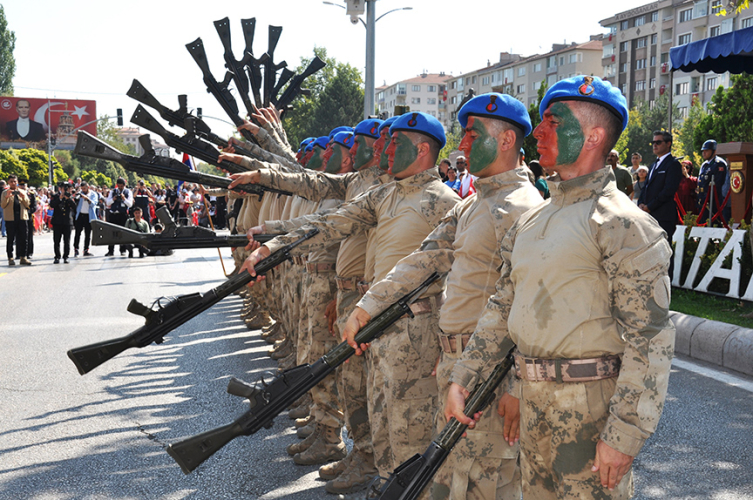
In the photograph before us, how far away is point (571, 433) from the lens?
8.01ft

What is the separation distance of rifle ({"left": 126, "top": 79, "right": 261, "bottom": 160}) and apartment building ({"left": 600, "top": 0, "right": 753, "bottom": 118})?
66060 mm

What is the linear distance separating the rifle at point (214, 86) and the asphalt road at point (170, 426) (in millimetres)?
2871

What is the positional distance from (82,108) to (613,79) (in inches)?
2553

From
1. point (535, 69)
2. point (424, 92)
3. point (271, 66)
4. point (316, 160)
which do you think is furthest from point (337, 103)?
point (424, 92)

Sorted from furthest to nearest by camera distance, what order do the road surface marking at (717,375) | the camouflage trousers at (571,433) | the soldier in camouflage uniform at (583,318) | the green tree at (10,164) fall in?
the green tree at (10,164), the road surface marking at (717,375), the camouflage trousers at (571,433), the soldier in camouflage uniform at (583,318)

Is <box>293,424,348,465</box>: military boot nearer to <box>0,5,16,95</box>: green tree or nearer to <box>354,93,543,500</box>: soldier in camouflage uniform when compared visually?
<box>354,93,543,500</box>: soldier in camouflage uniform

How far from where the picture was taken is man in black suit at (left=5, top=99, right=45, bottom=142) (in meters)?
85.7

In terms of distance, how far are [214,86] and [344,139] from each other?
317cm

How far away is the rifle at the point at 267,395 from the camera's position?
9.77ft

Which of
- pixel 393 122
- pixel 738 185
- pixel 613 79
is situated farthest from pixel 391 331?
pixel 613 79

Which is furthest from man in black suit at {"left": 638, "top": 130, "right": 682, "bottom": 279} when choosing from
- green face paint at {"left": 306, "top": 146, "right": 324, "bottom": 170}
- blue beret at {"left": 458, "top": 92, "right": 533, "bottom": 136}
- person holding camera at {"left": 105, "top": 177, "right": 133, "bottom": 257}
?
person holding camera at {"left": 105, "top": 177, "right": 133, "bottom": 257}

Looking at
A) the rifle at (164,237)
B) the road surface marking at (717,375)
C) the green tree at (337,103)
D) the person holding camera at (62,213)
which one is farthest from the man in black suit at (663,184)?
the green tree at (337,103)

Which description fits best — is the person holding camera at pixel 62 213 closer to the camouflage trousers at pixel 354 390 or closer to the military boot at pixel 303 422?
the military boot at pixel 303 422

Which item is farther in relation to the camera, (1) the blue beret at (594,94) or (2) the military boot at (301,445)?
(2) the military boot at (301,445)
